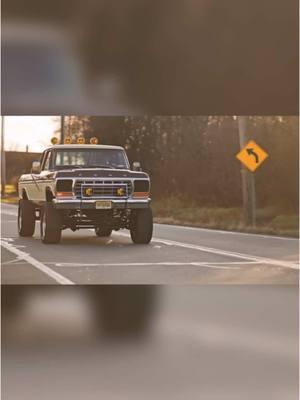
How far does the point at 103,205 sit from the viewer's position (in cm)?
488

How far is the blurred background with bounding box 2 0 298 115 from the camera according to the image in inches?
152

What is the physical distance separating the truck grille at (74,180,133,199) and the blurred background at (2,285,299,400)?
0.75 metres

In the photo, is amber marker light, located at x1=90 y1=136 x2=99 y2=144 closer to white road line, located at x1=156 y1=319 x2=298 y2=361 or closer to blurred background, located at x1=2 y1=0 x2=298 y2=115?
blurred background, located at x1=2 y1=0 x2=298 y2=115

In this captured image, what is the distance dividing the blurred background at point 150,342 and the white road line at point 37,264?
9 cm

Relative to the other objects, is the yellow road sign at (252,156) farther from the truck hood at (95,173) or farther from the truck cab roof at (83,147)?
Result: the truck cab roof at (83,147)

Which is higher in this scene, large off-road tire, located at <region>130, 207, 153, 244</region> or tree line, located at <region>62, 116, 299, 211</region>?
tree line, located at <region>62, 116, 299, 211</region>

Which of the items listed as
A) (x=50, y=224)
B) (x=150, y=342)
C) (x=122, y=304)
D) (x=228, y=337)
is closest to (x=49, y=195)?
(x=50, y=224)

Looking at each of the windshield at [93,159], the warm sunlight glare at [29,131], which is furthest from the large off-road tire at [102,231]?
the warm sunlight glare at [29,131]

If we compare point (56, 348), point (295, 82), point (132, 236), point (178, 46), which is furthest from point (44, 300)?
point (295, 82)

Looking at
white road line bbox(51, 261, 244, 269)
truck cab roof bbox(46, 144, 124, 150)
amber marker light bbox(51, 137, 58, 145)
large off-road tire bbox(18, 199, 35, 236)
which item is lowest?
white road line bbox(51, 261, 244, 269)

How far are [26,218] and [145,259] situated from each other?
94 centimetres
